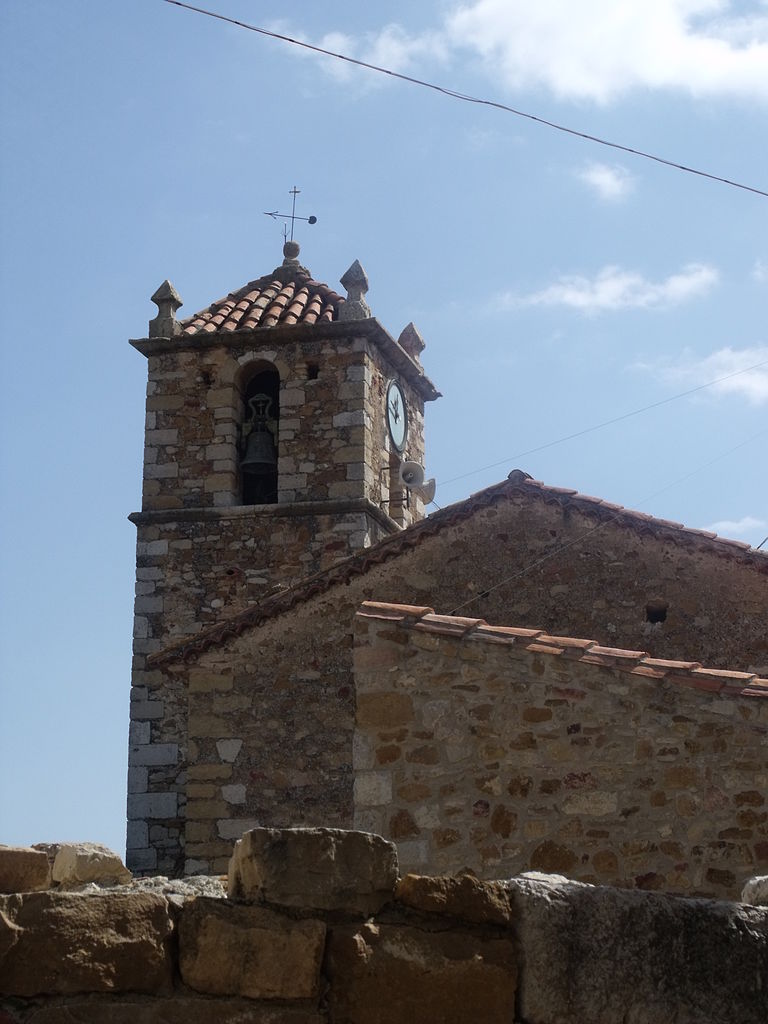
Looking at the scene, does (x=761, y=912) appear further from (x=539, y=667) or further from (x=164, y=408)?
(x=164, y=408)

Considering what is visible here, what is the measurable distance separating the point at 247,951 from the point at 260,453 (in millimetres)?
15566

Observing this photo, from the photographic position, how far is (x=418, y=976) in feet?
10.3

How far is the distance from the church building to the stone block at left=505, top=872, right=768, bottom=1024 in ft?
10.2

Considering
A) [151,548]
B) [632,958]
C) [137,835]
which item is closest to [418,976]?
[632,958]

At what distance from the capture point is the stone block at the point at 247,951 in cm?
302

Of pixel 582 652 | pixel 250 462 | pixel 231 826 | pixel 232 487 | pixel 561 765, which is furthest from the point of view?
pixel 250 462

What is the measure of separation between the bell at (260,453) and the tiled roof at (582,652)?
11437 mm

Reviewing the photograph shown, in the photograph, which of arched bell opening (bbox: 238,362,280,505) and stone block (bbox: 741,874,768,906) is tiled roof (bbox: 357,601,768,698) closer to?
stone block (bbox: 741,874,768,906)

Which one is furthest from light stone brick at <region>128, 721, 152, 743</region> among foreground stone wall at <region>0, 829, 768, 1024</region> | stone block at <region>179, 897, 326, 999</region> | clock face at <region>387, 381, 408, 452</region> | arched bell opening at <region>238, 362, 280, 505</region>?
stone block at <region>179, 897, 326, 999</region>

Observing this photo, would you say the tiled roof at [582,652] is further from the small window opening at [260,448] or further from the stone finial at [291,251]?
the stone finial at [291,251]

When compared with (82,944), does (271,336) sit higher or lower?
higher

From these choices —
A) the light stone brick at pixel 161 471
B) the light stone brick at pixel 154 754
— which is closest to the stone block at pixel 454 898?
the light stone brick at pixel 154 754

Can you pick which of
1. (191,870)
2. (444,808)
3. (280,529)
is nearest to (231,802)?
(191,870)

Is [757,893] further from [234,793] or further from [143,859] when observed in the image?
[143,859]
